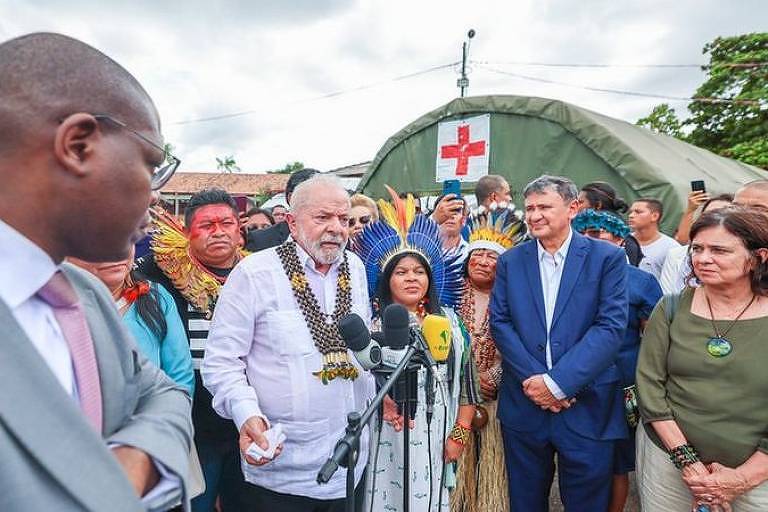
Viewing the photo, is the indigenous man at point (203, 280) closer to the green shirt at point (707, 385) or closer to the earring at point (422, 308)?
the earring at point (422, 308)

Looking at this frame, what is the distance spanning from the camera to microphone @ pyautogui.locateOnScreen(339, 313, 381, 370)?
5.17 feet

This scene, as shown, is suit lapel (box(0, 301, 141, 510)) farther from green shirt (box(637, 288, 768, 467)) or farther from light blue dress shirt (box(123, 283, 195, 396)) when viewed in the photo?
green shirt (box(637, 288, 768, 467))

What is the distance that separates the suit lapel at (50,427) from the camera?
71 cm

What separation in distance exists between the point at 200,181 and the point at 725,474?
4337 centimetres

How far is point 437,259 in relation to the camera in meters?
3.01

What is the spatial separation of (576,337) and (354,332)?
1.75 metres

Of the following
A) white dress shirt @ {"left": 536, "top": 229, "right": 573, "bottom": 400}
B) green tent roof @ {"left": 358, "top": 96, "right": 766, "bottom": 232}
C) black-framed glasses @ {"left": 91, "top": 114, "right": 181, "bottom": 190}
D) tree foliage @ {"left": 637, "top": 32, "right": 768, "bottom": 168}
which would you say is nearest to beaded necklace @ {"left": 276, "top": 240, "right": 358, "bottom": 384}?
black-framed glasses @ {"left": 91, "top": 114, "right": 181, "bottom": 190}

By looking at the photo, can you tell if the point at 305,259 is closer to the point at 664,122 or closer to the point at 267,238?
the point at 267,238

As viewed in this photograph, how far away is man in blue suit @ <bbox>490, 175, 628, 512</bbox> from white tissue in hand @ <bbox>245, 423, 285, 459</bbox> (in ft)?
4.98

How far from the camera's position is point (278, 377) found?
7.11 ft

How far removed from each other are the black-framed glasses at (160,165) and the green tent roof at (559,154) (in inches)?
268

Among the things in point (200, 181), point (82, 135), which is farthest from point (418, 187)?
point (200, 181)

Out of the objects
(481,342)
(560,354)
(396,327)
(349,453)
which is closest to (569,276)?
(560,354)

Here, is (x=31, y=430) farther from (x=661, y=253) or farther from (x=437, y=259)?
(x=661, y=253)
